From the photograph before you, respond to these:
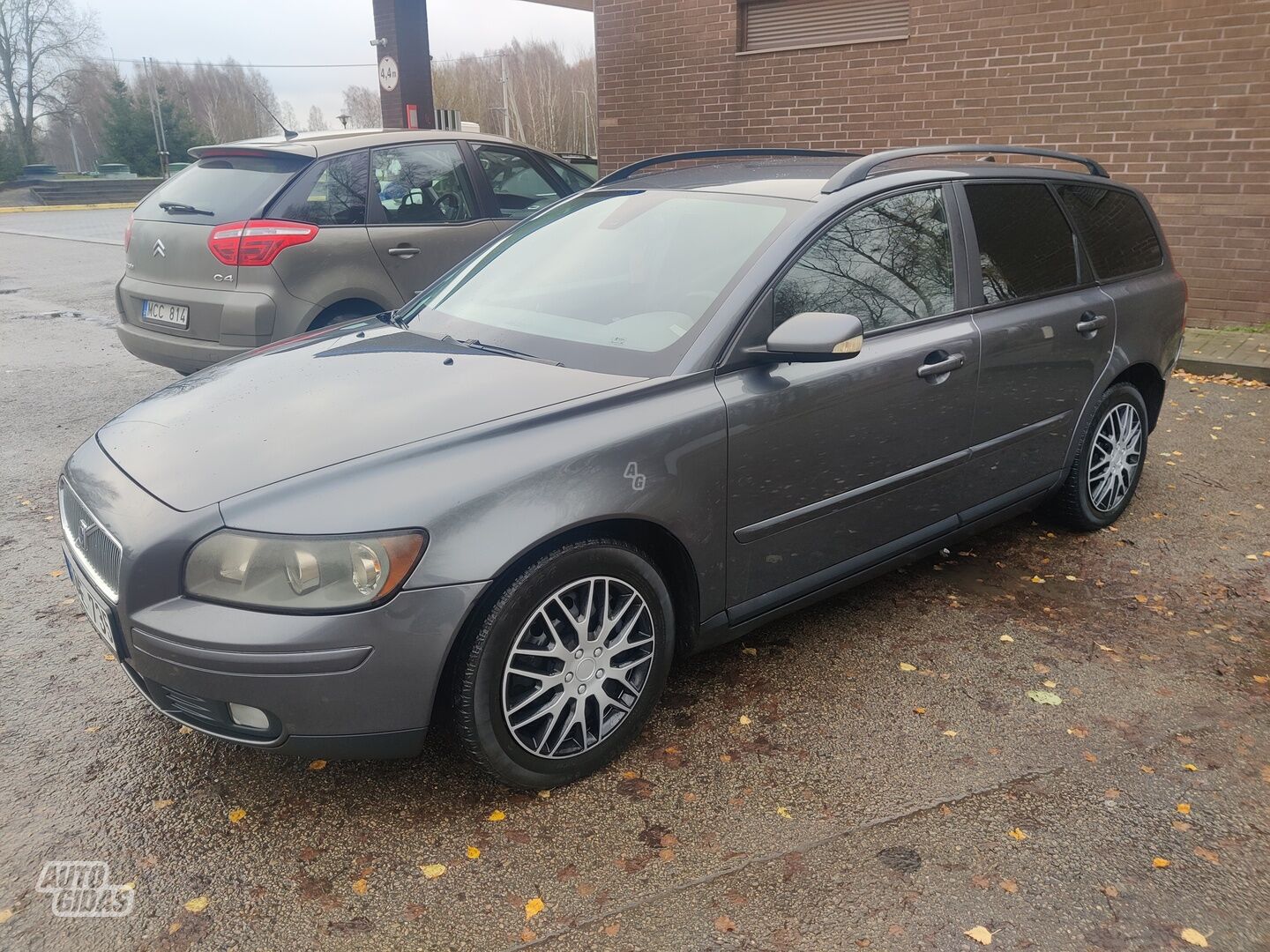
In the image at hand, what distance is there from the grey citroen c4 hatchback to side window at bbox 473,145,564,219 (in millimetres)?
156

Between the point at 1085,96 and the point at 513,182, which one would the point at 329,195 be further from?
the point at 1085,96

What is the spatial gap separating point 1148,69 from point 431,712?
8561mm

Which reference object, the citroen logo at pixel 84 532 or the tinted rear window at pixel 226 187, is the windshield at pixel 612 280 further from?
the tinted rear window at pixel 226 187

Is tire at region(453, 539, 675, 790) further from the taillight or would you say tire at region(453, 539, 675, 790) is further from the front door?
the taillight

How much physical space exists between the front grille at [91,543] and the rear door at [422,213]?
3.21 meters

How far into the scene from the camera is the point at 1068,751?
2973 millimetres

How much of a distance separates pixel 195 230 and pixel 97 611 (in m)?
3.80

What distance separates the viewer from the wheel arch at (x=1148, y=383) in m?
4.59

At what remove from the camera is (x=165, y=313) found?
5.85 m

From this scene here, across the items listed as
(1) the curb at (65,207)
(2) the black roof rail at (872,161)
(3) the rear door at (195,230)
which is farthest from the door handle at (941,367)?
(1) the curb at (65,207)

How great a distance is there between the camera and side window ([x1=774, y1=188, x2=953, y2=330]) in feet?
10.4

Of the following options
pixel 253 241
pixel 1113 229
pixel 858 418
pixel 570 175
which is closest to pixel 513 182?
pixel 570 175

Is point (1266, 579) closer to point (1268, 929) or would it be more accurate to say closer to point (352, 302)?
point (1268, 929)

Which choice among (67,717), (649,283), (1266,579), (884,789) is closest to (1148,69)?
(1266,579)
